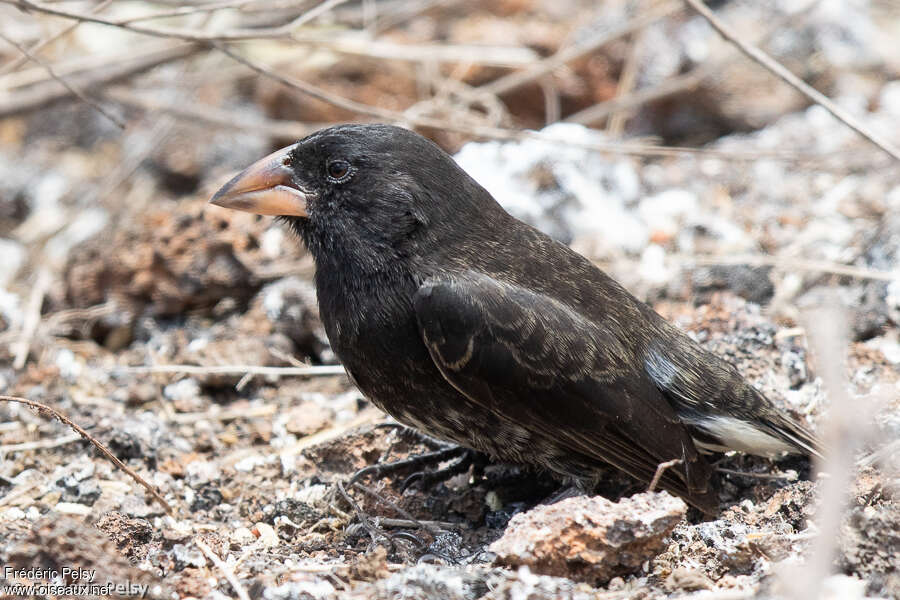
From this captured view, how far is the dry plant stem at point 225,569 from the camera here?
8.27 feet

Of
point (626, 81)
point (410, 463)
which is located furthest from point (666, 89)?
point (410, 463)

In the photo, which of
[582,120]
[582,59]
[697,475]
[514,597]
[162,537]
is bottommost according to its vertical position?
[162,537]

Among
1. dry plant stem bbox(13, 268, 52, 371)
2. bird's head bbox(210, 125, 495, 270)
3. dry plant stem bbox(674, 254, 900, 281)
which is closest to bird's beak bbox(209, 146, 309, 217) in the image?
bird's head bbox(210, 125, 495, 270)

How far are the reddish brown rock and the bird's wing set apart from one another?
0.40 m

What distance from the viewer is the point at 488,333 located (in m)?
2.89

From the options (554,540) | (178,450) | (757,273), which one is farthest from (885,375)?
(178,450)

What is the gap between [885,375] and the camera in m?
3.54

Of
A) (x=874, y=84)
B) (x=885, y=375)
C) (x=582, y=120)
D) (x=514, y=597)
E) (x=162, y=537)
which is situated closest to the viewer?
(x=514, y=597)

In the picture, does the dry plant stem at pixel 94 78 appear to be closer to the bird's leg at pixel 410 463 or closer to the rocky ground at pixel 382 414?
the rocky ground at pixel 382 414

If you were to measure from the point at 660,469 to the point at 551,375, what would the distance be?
0.40 metres

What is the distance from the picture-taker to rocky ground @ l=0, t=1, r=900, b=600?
2.57 m

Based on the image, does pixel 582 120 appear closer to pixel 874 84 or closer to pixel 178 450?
pixel 874 84

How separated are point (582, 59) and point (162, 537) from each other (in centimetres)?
402

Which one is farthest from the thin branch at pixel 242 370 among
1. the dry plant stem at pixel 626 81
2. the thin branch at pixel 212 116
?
→ the dry plant stem at pixel 626 81
